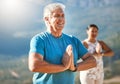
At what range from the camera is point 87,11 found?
20.0 feet

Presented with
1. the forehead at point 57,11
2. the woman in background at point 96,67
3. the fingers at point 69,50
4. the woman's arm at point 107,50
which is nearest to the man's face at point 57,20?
the forehead at point 57,11

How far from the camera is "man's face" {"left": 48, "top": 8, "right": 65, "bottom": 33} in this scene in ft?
6.53

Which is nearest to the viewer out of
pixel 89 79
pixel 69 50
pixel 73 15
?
pixel 69 50

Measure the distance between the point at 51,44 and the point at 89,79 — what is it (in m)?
1.80

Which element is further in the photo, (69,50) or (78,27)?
(78,27)

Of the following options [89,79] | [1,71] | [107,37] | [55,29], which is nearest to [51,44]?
[55,29]

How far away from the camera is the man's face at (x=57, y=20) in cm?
199

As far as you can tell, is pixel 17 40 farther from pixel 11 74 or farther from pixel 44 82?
pixel 44 82

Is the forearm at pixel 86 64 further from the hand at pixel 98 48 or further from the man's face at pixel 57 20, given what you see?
the hand at pixel 98 48

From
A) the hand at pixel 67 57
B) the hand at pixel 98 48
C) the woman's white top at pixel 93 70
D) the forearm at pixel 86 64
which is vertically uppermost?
the hand at pixel 67 57

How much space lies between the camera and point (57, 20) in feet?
6.54

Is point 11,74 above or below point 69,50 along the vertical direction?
below

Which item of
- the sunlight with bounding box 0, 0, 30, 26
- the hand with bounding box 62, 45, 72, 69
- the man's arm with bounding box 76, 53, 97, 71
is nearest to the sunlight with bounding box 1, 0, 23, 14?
the sunlight with bounding box 0, 0, 30, 26

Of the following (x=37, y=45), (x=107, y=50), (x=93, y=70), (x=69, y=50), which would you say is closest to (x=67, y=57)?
(x=69, y=50)
